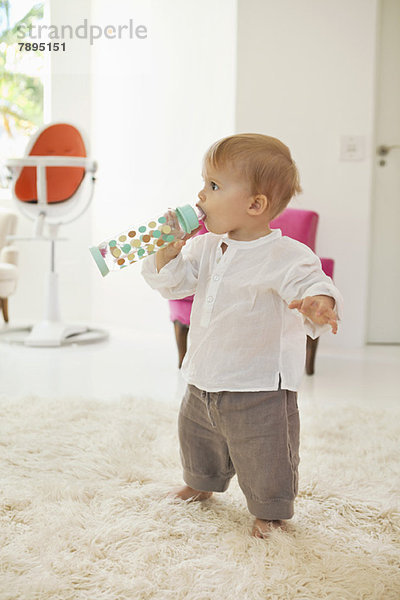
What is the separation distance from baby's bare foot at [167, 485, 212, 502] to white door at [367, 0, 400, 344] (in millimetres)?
2742

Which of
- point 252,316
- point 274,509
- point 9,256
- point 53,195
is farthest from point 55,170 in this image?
point 274,509

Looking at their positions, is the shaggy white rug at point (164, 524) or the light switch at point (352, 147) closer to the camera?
the shaggy white rug at point (164, 524)

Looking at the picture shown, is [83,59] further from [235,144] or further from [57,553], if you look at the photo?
[57,553]

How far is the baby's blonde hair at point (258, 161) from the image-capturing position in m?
1.24

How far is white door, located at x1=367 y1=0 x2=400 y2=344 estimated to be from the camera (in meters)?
3.80

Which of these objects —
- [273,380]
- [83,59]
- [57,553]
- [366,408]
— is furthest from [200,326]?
[83,59]

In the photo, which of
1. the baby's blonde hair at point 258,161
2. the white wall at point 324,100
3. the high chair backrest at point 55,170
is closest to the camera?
the baby's blonde hair at point 258,161

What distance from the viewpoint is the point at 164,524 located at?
4.35 ft

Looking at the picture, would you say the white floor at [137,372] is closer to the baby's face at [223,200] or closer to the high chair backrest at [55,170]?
the high chair backrest at [55,170]

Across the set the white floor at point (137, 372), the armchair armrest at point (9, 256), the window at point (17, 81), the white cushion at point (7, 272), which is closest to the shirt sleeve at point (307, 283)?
the white floor at point (137, 372)

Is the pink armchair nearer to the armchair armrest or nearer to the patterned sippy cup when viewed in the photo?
the armchair armrest

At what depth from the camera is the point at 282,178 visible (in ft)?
4.14

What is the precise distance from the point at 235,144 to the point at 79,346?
2.56 meters

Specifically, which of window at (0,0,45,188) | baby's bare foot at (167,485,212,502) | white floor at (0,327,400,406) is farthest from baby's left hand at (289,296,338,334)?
window at (0,0,45,188)
